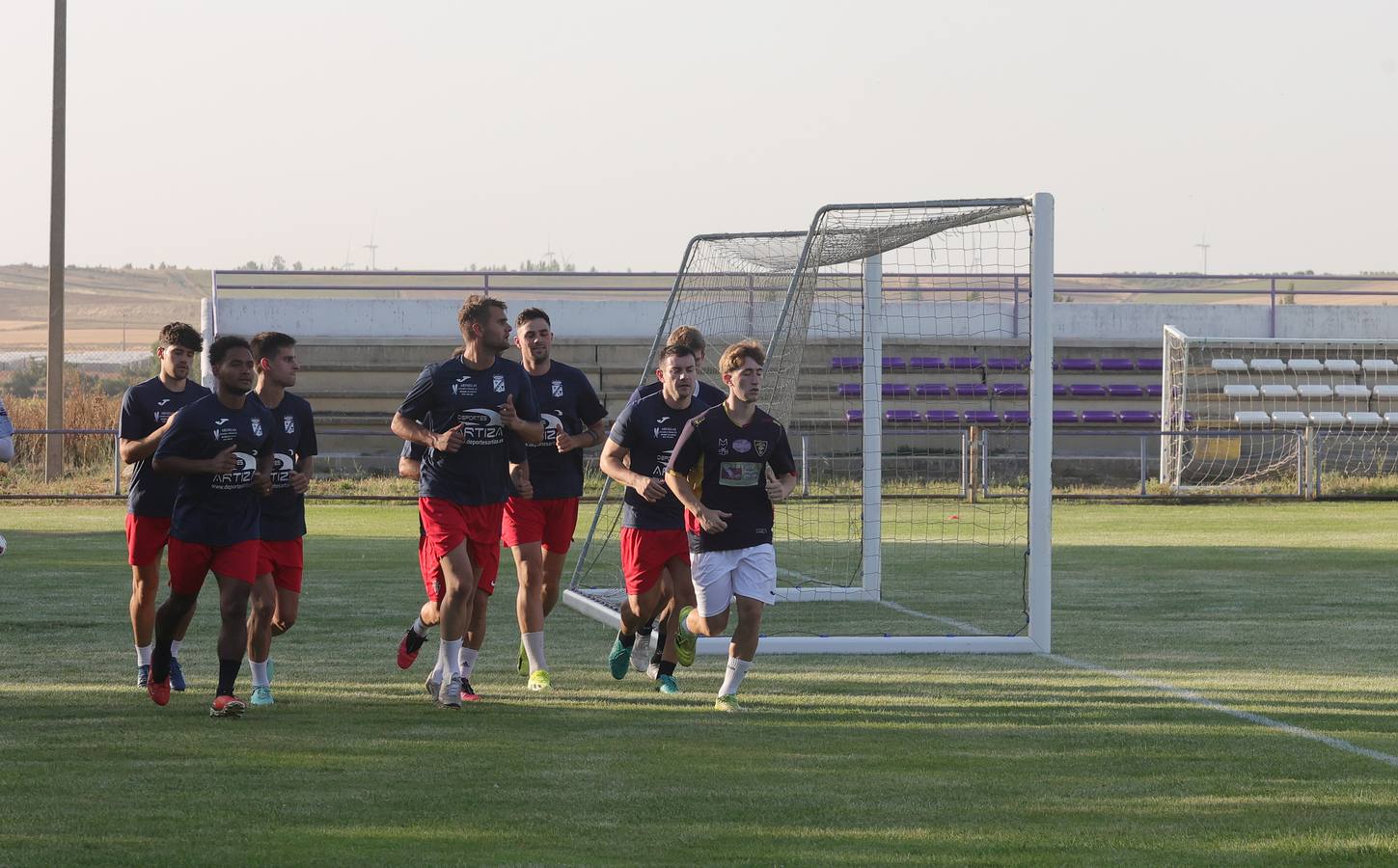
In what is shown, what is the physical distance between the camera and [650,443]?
9.63 metres

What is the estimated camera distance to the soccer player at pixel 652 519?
959 cm

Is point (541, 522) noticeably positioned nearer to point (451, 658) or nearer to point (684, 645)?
point (684, 645)

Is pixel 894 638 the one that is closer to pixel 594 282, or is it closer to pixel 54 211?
pixel 54 211

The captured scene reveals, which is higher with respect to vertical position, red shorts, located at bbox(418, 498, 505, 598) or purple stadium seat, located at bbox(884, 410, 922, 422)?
purple stadium seat, located at bbox(884, 410, 922, 422)

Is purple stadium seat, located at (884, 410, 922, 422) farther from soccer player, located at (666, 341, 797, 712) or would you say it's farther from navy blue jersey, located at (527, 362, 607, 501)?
soccer player, located at (666, 341, 797, 712)

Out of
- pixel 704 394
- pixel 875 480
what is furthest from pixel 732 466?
pixel 875 480

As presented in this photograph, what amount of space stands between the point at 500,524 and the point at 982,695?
268cm

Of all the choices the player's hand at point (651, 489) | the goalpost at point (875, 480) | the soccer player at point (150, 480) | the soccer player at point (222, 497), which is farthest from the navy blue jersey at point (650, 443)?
the soccer player at point (150, 480)

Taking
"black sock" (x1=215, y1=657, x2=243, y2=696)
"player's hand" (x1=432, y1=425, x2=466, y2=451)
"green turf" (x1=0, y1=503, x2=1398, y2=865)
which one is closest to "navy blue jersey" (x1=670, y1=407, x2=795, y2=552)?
"green turf" (x1=0, y1=503, x2=1398, y2=865)

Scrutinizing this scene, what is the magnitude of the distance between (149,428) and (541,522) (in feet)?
7.08

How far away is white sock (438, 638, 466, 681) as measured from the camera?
8.81 m

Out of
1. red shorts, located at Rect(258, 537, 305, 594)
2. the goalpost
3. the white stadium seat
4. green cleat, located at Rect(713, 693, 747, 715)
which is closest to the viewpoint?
green cleat, located at Rect(713, 693, 747, 715)

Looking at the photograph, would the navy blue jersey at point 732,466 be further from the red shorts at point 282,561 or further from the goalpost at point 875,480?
the goalpost at point 875,480

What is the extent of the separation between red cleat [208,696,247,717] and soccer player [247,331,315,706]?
2.05ft
